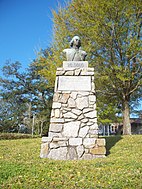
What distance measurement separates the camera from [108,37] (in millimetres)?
10391

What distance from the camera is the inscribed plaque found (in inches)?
221

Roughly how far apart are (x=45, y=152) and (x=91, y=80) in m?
2.29

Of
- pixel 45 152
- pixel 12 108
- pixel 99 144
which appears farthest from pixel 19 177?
pixel 12 108

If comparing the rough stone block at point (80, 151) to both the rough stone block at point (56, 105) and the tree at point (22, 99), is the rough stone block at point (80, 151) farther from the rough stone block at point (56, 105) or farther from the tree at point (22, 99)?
the tree at point (22, 99)

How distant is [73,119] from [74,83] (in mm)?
1010

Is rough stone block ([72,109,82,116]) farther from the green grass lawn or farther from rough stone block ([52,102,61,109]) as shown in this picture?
the green grass lawn

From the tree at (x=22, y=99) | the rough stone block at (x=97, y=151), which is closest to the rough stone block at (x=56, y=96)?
the rough stone block at (x=97, y=151)

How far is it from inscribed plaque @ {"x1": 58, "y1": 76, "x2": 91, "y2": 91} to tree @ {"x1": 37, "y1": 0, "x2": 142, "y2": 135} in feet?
14.3

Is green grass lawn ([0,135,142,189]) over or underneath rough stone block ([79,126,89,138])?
underneath

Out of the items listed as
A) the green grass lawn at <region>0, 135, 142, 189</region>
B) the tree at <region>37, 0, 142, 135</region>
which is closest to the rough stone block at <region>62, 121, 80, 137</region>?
the green grass lawn at <region>0, 135, 142, 189</region>

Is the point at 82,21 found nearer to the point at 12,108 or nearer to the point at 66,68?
the point at 66,68

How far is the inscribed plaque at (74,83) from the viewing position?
5.62 metres

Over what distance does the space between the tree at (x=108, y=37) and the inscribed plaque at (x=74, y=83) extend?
14.3 ft

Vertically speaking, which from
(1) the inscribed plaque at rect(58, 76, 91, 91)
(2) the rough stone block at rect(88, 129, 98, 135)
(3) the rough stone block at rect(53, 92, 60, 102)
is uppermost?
(1) the inscribed plaque at rect(58, 76, 91, 91)
